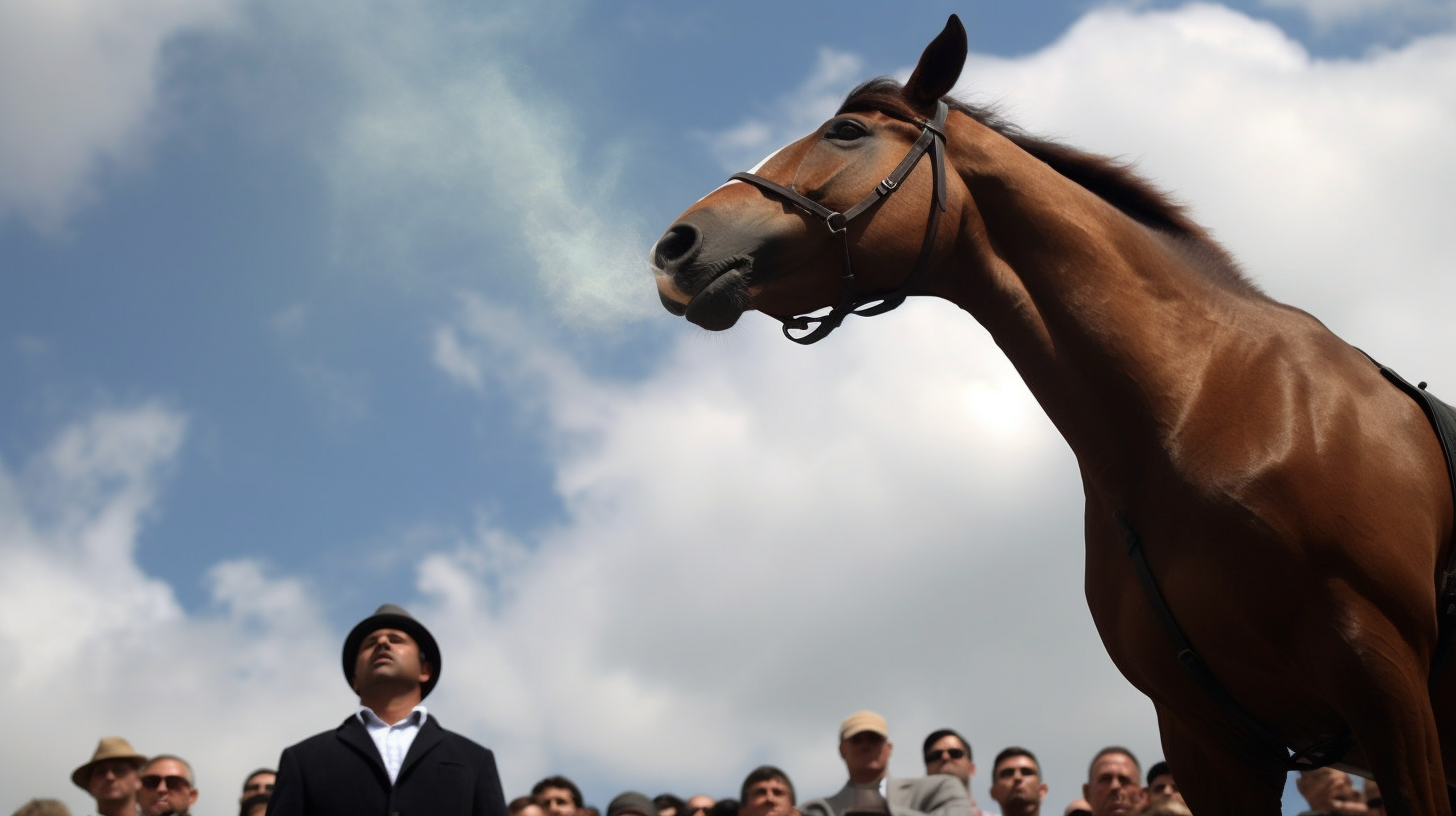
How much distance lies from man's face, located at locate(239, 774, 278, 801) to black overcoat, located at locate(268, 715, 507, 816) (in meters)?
3.33

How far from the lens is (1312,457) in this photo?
4.53 metres

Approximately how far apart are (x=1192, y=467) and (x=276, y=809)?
431 centimetres

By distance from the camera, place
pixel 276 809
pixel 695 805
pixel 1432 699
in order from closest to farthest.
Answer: pixel 1432 699
pixel 276 809
pixel 695 805

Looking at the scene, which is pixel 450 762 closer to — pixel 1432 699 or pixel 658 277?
pixel 658 277

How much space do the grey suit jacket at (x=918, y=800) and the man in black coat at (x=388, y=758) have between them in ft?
11.7

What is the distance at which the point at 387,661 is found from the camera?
692 centimetres

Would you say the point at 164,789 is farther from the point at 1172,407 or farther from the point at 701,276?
the point at 1172,407

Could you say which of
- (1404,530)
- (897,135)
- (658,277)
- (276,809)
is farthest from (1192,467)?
(276,809)

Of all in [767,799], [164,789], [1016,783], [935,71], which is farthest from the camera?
[1016,783]

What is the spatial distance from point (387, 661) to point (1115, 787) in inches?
213

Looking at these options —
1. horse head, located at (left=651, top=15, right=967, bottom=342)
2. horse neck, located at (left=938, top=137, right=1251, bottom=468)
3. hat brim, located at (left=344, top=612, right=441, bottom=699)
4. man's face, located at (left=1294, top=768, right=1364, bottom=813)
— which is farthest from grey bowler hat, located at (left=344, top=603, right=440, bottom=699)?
man's face, located at (left=1294, top=768, right=1364, bottom=813)

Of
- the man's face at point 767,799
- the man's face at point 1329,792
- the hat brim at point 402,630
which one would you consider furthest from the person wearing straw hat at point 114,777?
the man's face at point 1329,792

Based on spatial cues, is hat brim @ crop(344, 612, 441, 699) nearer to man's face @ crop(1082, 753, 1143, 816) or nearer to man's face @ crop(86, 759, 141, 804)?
man's face @ crop(86, 759, 141, 804)

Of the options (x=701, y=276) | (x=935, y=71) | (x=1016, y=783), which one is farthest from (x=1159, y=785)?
(x=701, y=276)
